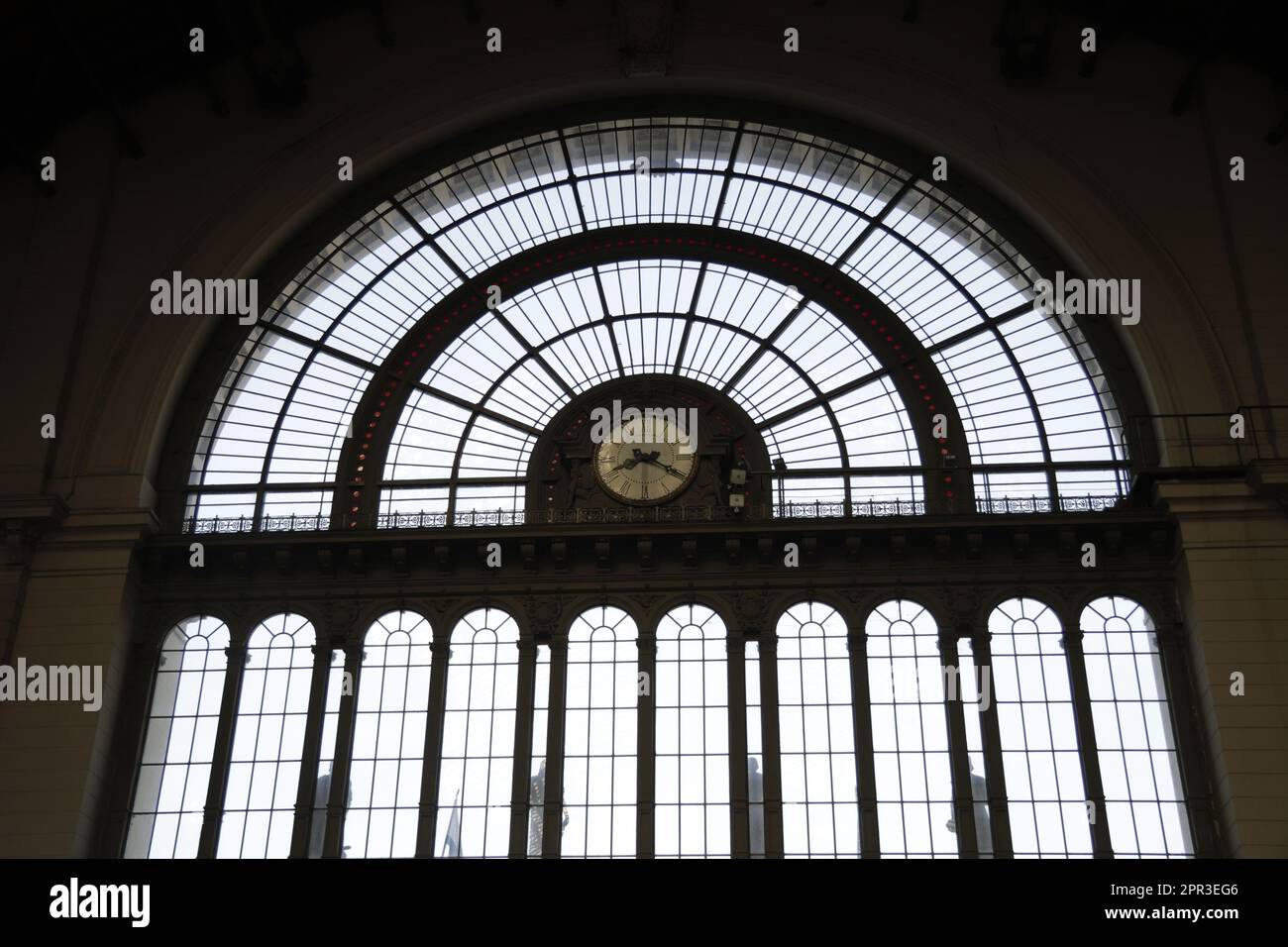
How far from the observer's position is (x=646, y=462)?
2495 cm

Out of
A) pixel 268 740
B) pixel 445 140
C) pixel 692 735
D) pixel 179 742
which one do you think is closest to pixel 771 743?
pixel 692 735

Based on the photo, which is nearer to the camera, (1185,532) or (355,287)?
(1185,532)

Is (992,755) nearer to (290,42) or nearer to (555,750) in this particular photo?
(555,750)

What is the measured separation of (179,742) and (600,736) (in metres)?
6.92

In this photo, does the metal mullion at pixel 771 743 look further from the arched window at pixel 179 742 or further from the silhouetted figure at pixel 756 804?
the arched window at pixel 179 742

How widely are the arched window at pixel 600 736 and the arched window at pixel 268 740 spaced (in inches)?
173

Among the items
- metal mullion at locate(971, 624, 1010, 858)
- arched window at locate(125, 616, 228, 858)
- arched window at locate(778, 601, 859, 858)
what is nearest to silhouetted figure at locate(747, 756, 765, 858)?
arched window at locate(778, 601, 859, 858)

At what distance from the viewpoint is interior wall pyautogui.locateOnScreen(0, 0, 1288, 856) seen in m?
24.0

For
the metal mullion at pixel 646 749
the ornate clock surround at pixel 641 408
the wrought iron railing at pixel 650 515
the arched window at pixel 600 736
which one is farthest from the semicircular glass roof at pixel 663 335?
the metal mullion at pixel 646 749

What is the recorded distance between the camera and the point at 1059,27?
2758 centimetres

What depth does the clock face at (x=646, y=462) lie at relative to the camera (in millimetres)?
24688

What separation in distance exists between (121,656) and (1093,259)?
18.3 meters
